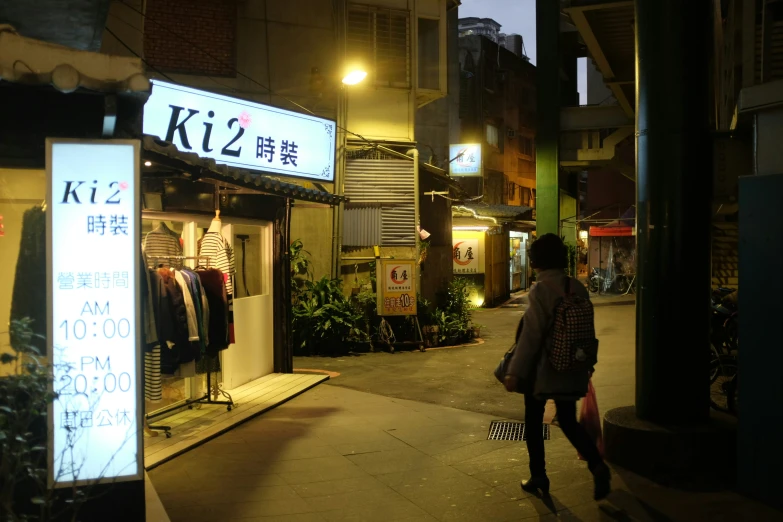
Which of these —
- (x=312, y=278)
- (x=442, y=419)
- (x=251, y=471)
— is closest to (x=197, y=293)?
(x=251, y=471)

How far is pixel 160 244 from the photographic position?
825cm

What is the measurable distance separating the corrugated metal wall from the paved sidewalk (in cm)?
715

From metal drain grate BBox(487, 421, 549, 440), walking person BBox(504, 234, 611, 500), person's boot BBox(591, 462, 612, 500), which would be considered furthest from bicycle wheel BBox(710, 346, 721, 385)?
walking person BBox(504, 234, 611, 500)

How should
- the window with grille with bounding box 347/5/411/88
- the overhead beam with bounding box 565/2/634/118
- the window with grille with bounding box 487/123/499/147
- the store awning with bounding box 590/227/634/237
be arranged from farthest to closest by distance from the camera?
1. the window with grille with bounding box 487/123/499/147
2. the store awning with bounding box 590/227/634/237
3. the window with grille with bounding box 347/5/411/88
4. the overhead beam with bounding box 565/2/634/118

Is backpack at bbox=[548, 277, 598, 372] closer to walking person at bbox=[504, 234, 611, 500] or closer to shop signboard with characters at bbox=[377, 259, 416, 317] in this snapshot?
walking person at bbox=[504, 234, 611, 500]

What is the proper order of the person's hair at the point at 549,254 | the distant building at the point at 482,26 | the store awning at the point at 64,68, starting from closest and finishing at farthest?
the store awning at the point at 64,68
the person's hair at the point at 549,254
the distant building at the point at 482,26

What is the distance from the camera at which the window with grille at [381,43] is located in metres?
15.5

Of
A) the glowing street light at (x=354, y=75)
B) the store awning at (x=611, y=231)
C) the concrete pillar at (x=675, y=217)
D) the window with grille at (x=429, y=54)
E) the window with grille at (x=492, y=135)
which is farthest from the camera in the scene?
the window with grille at (x=492, y=135)

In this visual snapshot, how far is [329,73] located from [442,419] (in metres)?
8.43

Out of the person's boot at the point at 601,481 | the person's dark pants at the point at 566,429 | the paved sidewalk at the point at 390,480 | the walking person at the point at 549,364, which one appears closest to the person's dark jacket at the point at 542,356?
the walking person at the point at 549,364

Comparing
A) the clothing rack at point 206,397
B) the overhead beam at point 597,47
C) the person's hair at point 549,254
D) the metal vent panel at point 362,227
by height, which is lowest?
the clothing rack at point 206,397

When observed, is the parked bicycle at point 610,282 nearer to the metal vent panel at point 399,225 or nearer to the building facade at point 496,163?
the building facade at point 496,163

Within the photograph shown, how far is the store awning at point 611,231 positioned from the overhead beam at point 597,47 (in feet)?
45.1

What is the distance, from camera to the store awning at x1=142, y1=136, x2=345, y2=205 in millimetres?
6143
